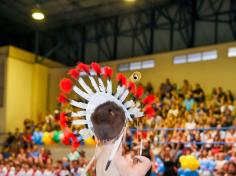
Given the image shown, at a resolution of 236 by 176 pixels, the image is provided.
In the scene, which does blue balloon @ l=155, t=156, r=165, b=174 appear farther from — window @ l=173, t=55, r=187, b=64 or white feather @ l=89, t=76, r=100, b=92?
white feather @ l=89, t=76, r=100, b=92

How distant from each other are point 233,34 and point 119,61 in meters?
4.48

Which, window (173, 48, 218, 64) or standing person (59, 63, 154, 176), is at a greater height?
window (173, 48, 218, 64)

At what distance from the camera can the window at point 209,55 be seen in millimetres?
14405

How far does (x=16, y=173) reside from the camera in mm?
11664

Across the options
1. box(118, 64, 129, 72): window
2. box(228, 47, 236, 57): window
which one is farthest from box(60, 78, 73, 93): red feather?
box(118, 64, 129, 72): window

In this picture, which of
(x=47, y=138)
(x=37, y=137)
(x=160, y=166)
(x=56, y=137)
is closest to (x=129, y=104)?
(x=160, y=166)

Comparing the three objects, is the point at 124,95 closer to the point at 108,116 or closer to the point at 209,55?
the point at 108,116

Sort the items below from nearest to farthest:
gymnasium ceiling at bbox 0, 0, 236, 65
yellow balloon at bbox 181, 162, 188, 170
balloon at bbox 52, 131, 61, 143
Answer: yellow balloon at bbox 181, 162, 188, 170 < balloon at bbox 52, 131, 61, 143 < gymnasium ceiling at bbox 0, 0, 236, 65

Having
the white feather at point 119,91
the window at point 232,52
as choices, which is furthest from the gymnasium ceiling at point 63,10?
the white feather at point 119,91

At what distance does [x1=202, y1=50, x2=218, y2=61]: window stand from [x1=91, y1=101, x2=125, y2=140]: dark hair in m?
12.3

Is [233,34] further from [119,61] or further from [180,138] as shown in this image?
[180,138]

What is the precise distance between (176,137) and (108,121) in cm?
844

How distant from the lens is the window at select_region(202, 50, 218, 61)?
47.3 feet

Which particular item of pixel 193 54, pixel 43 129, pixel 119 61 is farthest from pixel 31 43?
pixel 193 54
